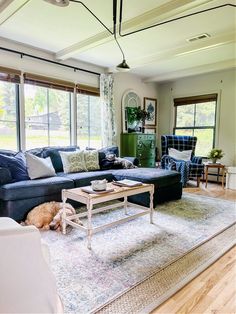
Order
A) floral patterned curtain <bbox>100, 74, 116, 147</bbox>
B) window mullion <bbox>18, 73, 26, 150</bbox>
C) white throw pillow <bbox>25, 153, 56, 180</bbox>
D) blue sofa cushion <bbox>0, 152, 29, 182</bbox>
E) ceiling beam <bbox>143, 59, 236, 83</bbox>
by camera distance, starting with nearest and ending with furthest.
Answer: blue sofa cushion <bbox>0, 152, 29, 182</bbox>
white throw pillow <bbox>25, 153, 56, 180</bbox>
window mullion <bbox>18, 73, 26, 150</bbox>
ceiling beam <bbox>143, 59, 236, 83</bbox>
floral patterned curtain <bbox>100, 74, 116, 147</bbox>

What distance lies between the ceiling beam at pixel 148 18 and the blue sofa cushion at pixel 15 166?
6.69 feet

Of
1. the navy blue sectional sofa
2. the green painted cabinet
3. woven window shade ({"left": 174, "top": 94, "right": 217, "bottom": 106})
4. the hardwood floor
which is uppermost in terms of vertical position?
woven window shade ({"left": 174, "top": 94, "right": 217, "bottom": 106})

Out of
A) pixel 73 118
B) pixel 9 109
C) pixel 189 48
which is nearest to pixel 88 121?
pixel 73 118

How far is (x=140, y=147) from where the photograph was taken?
538 cm

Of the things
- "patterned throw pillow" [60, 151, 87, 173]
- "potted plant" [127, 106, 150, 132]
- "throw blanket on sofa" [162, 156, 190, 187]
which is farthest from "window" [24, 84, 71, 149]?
"throw blanket on sofa" [162, 156, 190, 187]

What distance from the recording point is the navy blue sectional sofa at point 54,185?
2.75 metres

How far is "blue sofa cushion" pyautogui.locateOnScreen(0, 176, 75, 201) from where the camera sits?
271cm

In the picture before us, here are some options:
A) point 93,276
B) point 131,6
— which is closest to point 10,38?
point 131,6

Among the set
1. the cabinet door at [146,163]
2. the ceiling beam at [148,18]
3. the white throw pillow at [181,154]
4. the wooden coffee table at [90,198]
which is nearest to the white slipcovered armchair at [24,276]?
the wooden coffee table at [90,198]

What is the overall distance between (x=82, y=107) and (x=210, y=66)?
9.31ft

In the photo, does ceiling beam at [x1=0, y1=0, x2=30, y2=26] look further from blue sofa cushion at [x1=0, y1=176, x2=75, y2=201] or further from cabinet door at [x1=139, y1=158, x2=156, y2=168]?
cabinet door at [x1=139, y1=158, x2=156, y2=168]

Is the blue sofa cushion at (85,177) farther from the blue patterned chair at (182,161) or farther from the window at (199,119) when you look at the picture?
the window at (199,119)

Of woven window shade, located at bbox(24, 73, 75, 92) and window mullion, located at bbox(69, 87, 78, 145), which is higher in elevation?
woven window shade, located at bbox(24, 73, 75, 92)

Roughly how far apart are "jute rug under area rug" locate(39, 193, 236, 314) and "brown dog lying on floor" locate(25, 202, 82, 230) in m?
0.13
